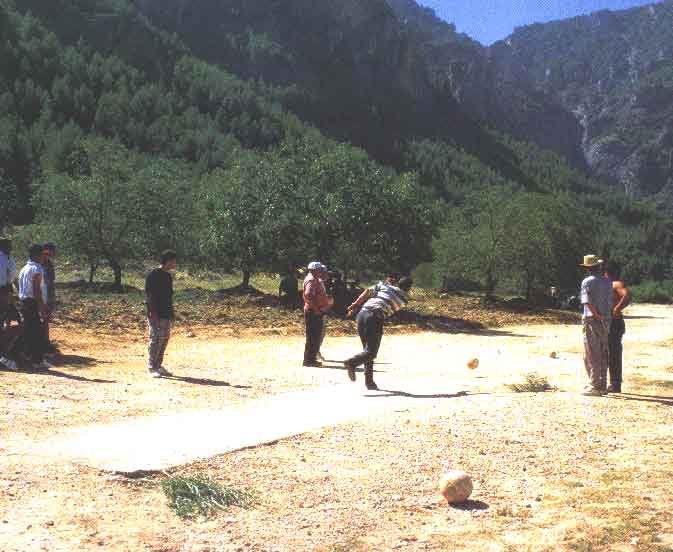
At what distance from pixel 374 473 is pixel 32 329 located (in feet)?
22.6

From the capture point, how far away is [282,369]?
13883 mm

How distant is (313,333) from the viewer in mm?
14242

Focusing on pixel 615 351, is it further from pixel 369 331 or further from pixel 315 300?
pixel 315 300

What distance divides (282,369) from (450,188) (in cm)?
13019

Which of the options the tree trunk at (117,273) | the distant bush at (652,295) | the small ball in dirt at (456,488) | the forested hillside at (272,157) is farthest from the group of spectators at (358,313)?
the distant bush at (652,295)

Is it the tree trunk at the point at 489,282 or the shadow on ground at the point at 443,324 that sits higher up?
the tree trunk at the point at 489,282

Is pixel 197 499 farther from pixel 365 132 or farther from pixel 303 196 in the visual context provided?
pixel 365 132

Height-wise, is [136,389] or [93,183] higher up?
[93,183]

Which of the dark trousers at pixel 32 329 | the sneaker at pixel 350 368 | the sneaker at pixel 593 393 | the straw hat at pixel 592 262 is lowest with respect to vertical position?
the sneaker at pixel 593 393

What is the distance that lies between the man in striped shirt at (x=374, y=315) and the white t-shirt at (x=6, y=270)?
16.9 ft

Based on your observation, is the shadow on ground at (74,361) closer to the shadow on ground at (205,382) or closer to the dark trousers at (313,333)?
the shadow on ground at (205,382)

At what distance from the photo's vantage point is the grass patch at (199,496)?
228 inches

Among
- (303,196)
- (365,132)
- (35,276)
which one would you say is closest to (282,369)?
(35,276)

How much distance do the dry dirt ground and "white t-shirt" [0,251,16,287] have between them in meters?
1.55
